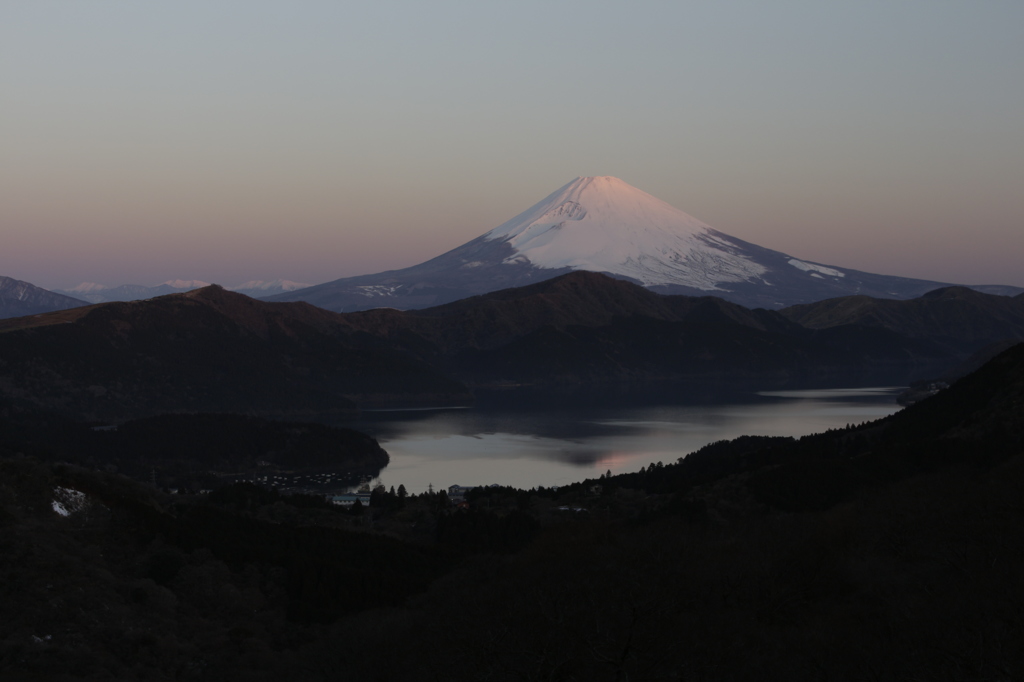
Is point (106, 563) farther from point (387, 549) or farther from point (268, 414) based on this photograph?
point (268, 414)

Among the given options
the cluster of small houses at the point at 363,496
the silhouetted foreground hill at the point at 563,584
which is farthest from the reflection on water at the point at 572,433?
the silhouetted foreground hill at the point at 563,584

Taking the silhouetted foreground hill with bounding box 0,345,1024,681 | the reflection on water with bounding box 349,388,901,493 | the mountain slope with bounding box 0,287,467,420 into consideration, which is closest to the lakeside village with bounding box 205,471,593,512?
→ the reflection on water with bounding box 349,388,901,493

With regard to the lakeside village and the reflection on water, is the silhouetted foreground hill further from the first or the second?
the reflection on water

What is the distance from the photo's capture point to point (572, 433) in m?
131

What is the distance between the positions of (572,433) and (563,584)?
10505cm

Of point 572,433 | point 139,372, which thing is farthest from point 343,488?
point 139,372

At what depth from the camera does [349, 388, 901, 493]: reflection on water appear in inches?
3812

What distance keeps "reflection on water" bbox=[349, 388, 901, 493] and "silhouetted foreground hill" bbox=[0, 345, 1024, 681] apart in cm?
4210

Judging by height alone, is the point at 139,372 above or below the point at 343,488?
above

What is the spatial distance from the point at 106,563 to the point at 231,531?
6.65 meters

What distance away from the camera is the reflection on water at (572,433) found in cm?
9681

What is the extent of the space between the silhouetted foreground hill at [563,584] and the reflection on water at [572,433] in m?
42.1

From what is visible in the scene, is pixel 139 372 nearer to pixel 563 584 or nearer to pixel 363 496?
pixel 363 496

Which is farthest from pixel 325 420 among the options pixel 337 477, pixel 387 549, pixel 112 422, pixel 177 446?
pixel 387 549
